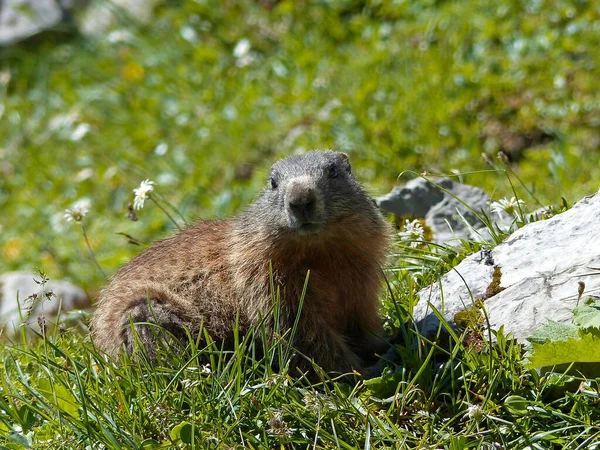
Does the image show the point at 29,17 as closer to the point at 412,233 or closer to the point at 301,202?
the point at 412,233

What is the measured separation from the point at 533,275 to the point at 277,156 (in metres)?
5.50

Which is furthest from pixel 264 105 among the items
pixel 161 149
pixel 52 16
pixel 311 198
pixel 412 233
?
pixel 311 198

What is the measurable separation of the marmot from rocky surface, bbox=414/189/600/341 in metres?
0.41

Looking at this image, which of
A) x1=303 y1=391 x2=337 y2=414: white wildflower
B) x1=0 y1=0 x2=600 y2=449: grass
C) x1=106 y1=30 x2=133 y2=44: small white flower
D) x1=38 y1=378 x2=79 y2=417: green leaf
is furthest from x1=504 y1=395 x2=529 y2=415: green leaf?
x1=106 y1=30 x2=133 y2=44: small white flower

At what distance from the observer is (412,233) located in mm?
5246

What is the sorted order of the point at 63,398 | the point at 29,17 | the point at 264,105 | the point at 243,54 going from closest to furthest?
the point at 63,398 < the point at 264,105 < the point at 243,54 < the point at 29,17

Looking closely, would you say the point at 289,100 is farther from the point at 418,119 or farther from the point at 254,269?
the point at 254,269

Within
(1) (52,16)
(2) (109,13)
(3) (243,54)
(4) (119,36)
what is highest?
(1) (52,16)

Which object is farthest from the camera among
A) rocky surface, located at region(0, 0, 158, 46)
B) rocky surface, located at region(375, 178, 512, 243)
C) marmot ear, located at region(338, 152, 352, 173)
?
rocky surface, located at region(0, 0, 158, 46)

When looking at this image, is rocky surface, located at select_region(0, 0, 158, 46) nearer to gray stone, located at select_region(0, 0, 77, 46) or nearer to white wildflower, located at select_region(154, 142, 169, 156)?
gray stone, located at select_region(0, 0, 77, 46)

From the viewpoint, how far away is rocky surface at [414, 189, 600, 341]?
13.0 ft

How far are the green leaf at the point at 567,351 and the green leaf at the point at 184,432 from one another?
4.91 feet

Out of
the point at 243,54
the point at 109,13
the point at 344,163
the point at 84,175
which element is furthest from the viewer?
the point at 109,13

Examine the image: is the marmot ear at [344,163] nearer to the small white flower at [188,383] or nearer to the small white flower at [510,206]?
the small white flower at [510,206]
